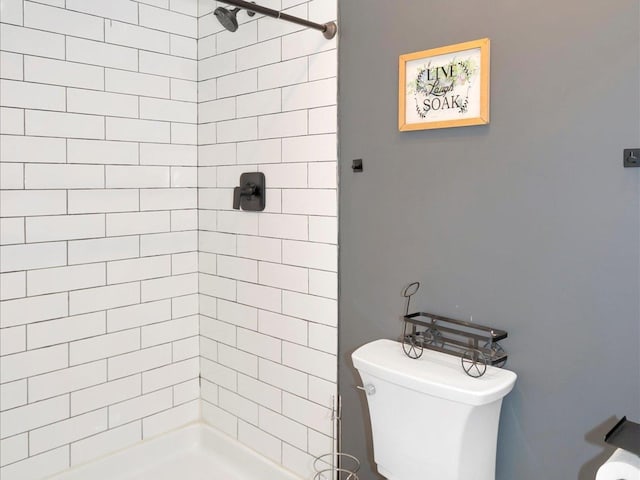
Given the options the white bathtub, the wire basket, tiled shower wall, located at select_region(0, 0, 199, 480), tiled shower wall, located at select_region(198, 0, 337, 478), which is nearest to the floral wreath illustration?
tiled shower wall, located at select_region(198, 0, 337, 478)

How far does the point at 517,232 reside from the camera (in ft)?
4.42

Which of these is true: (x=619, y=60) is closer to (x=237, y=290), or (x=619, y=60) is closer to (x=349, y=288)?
(x=349, y=288)

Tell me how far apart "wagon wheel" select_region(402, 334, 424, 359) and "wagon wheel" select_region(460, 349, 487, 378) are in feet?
0.40

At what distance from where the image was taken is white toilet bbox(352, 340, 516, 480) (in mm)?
1276

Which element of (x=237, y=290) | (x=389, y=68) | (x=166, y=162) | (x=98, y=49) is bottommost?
(x=237, y=290)

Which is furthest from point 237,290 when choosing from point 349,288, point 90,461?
point 90,461

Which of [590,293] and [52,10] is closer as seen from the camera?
[590,293]

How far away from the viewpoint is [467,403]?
1.25m

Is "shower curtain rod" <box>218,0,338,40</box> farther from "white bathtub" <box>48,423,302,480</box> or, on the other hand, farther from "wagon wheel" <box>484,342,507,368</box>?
"white bathtub" <box>48,423,302,480</box>

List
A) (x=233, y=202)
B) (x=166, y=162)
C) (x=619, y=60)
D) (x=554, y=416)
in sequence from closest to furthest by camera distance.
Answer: (x=619, y=60), (x=554, y=416), (x=233, y=202), (x=166, y=162)

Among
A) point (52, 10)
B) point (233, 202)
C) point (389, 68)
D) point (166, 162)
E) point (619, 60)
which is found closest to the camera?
point (619, 60)

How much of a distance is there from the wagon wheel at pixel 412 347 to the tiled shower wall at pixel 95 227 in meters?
1.09

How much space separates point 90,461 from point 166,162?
3.86 feet

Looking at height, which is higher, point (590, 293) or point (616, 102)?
point (616, 102)
